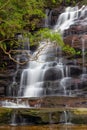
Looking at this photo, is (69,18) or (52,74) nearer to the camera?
(52,74)

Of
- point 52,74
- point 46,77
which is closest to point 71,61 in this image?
point 52,74

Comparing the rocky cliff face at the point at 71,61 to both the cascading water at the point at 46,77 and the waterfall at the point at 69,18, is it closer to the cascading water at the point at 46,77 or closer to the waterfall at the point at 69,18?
the cascading water at the point at 46,77

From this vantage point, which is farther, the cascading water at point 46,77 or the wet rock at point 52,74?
the wet rock at point 52,74

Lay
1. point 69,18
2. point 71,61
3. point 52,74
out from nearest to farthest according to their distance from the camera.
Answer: point 52,74 → point 71,61 → point 69,18

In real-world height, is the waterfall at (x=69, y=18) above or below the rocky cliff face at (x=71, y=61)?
above

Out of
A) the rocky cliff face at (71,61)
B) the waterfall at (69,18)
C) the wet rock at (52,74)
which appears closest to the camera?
the wet rock at (52,74)

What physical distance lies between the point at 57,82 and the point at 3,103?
4503mm

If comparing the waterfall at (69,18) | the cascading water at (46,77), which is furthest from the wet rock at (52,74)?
the waterfall at (69,18)

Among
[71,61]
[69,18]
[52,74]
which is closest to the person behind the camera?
[52,74]

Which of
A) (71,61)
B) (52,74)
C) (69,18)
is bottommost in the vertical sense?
(52,74)

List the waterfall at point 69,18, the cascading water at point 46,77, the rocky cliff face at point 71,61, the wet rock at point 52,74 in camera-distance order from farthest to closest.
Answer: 1. the waterfall at point 69,18
2. the rocky cliff face at point 71,61
3. the wet rock at point 52,74
4. the cascading water at point 46,77

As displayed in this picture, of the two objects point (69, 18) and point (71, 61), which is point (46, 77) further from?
point (69, 18)

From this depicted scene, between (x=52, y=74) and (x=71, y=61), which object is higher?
(x=71, y=61)

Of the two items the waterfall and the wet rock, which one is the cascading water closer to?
the wet rock
